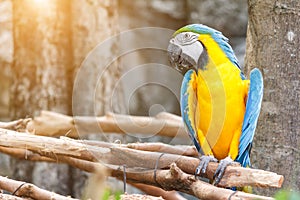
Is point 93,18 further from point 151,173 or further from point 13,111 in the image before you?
point 151,173

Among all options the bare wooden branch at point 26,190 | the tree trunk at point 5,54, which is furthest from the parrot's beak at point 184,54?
the tree trunk at point 5,54

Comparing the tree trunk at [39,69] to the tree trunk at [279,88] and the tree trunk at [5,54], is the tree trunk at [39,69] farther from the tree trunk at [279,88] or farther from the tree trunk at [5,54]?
the tree trunk at [5,54]

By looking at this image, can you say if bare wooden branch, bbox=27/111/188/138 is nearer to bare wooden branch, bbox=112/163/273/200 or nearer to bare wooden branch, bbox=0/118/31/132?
bare wooden branch, bbox=0/118/31/132

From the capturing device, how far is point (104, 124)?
2596 mm

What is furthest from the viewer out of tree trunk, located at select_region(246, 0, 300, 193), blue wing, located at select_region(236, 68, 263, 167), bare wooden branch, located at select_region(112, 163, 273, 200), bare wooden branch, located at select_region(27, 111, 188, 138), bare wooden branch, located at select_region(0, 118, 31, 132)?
bare wooden branch, located at select_region(27, 111, 188, 138)

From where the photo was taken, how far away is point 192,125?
1826mm

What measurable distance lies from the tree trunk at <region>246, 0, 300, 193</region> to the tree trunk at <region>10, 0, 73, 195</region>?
1434mm

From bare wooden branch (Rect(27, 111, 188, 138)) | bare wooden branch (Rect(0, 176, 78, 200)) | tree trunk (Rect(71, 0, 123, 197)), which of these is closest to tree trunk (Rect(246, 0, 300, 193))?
bare wooden branch (Rect(27, 111, 188, 138))

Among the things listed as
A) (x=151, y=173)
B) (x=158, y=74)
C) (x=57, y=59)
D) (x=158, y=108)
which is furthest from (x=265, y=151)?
(x=158, y=74)

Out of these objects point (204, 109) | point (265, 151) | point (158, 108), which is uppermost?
point (204, 109)

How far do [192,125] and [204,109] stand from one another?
0.08m

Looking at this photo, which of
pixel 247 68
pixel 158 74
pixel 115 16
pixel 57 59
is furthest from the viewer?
pixel 158 74

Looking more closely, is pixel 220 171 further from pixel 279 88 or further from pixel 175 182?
pixel 279 88

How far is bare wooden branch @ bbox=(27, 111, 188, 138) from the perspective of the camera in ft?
8.23
